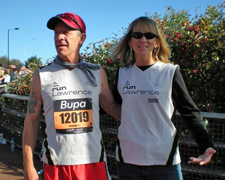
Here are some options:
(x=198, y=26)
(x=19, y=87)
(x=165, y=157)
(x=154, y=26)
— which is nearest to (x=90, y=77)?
(x=154, y=26)

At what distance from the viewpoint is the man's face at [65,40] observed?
2271 mm

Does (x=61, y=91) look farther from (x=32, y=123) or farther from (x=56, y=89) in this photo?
(x=32, y=123)

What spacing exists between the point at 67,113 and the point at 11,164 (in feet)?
13.2

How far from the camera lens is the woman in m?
2.12

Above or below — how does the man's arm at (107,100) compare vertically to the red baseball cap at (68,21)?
below

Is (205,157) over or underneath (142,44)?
underneath

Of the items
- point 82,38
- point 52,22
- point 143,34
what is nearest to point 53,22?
point 52,22

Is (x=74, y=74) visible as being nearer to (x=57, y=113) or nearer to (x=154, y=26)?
(x=57, y=113)

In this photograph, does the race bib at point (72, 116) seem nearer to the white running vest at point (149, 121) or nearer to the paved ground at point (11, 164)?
the white running vest at point (149, 121)

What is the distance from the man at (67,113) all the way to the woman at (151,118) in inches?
9.5

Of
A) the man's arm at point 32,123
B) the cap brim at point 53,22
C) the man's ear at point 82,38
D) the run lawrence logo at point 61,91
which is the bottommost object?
the man's arm at point 32,123

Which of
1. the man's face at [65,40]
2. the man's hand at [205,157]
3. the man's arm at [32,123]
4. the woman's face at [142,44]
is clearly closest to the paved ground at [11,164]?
the man's arm at [32,123]

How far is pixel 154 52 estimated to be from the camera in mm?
2457

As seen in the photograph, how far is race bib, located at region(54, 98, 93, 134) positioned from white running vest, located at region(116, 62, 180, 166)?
0.30 metres
